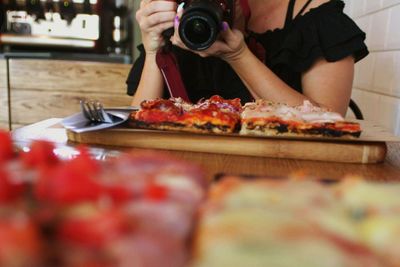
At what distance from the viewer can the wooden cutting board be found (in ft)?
1.95

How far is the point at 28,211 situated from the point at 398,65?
103cm

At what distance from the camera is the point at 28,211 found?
195mm

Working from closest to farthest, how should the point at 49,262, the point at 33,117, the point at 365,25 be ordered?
the point at 49,262 < the point at 365,25 < the point at 33,117

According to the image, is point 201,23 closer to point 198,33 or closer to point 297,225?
point 198,33

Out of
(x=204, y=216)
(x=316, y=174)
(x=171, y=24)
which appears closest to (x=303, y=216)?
(x=204, y=216)

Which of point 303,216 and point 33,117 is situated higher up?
point 303,216

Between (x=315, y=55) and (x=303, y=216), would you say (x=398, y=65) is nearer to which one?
(x=315, y=55)

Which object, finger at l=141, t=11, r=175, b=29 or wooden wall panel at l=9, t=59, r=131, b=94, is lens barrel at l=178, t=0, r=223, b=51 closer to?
finger at l=141, t=11, r=175, b=29

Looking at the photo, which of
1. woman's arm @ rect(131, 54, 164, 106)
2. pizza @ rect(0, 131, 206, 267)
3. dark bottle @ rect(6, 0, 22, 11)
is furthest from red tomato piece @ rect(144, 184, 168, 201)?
dark bottle @ rect(6, 0, 22, 11)

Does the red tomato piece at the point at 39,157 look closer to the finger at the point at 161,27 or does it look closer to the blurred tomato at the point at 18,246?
the blurred tomato at the point at 18,246

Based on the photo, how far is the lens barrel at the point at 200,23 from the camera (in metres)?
0.69

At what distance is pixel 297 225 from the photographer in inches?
7.9

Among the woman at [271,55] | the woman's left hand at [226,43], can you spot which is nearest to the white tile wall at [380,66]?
the woman at [271,55]

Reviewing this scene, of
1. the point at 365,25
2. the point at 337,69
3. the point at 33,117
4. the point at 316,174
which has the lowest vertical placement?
the point at 33,117
